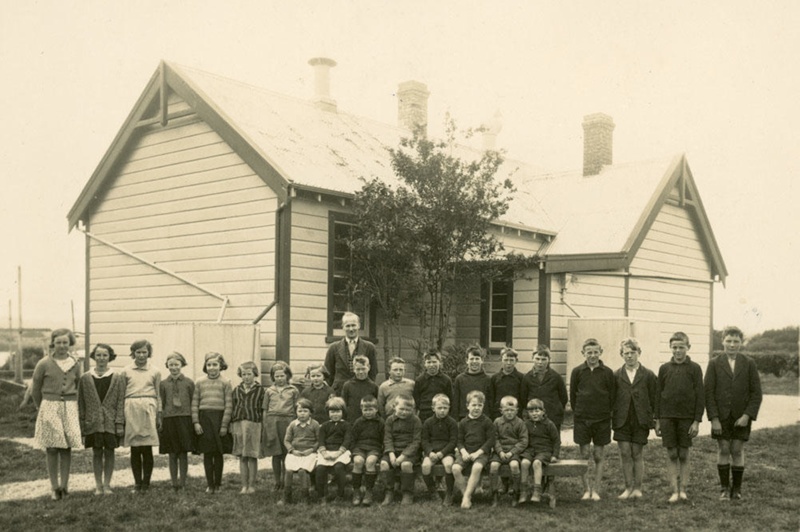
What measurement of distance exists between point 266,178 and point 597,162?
11002 mm

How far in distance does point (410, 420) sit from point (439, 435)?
13.8 inches

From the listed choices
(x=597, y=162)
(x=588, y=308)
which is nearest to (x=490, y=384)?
(x=588, y=308)

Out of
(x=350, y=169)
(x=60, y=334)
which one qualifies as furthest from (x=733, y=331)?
(x=350, y=169)

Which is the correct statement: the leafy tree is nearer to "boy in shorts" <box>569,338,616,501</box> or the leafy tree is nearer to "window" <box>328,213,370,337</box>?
"window" <box>328,213,370,337</box>

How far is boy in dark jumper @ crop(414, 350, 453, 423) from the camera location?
9.52 m

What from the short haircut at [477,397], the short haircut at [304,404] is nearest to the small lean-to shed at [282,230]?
the short haircut at [304,404]

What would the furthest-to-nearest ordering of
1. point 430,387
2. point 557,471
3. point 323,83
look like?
1. point 323,83
2. point 430,387
3. point 557,471

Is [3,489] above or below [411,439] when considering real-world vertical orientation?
below

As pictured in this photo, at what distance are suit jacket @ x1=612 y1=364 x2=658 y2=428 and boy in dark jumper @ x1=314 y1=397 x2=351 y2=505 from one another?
114 inches

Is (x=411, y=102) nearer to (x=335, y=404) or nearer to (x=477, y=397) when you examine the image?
(x=335, y=404)

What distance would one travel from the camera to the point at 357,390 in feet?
31.1

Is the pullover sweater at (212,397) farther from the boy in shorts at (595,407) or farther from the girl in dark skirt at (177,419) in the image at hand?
the boy in shorts at (595,407)

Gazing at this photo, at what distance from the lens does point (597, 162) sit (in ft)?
70.0

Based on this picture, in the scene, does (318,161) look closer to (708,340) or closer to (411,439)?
(411,439)
